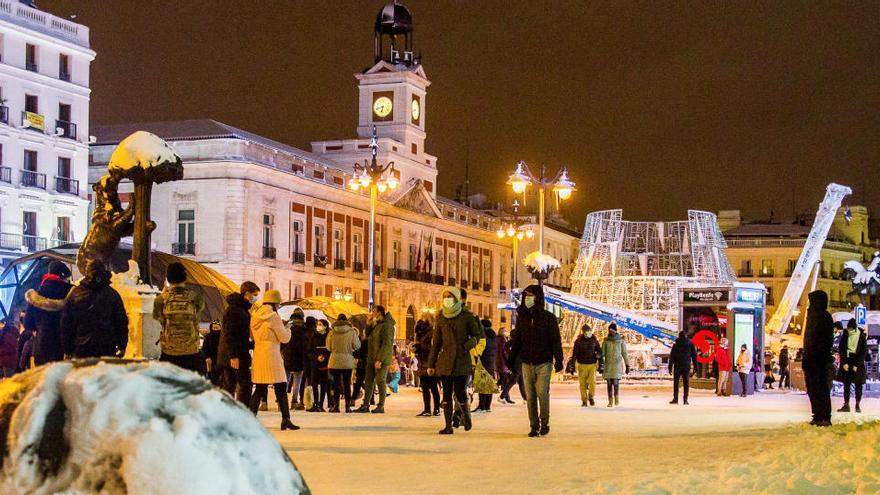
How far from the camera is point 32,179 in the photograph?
50125mm

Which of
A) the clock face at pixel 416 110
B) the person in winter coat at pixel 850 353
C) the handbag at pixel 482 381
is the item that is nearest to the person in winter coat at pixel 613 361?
the person in winter coat at pixel 850 353

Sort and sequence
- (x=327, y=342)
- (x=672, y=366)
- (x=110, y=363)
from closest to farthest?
1. (x=110, y=363)
2. (x=327, y=342)
3. (x=672, y=366)

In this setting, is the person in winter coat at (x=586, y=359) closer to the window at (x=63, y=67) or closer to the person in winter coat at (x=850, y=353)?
the person in winter coat at (x=850, y=353)

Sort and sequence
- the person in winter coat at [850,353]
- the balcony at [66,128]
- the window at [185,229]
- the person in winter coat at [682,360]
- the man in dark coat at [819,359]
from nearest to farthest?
the man in dark coat at [819,359]
the person in winter coat at [850,353]
the person in winter coat at [682,360]
the balcony at [66,128]
the window at [185,229]

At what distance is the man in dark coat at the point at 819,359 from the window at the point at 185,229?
Result: 43034mm

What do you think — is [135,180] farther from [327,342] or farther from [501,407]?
[501,407]

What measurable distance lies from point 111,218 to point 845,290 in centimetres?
11226

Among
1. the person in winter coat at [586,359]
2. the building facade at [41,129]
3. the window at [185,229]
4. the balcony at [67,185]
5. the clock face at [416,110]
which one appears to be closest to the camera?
the person in winter coat at [586,359]

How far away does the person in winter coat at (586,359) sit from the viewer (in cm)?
2159

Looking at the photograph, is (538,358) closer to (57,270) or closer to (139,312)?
(139,312)

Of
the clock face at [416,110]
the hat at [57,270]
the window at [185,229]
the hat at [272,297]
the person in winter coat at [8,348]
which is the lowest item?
the person in winter coat at [8,348]

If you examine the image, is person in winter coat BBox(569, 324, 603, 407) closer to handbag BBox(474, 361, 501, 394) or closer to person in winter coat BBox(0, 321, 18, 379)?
handbag BBox(474, 361, 501, 394)

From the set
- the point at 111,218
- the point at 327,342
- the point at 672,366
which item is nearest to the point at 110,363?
the point at 111,218

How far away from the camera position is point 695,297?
32.1 metres
